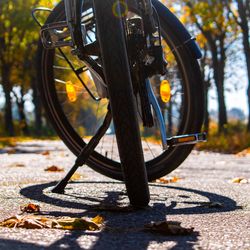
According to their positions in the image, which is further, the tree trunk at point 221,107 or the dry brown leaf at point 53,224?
the tree trunk at point 221,107

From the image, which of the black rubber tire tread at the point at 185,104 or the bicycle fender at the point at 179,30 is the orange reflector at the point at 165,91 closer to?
the black rubber tire tread at the point at 185,104

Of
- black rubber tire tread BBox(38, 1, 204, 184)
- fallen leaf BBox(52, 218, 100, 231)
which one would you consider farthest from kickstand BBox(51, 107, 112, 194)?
fallen leaf BBox(52, 218, 100, 231)

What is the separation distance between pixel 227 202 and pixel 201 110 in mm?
530

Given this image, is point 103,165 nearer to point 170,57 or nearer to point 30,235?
point 170,57

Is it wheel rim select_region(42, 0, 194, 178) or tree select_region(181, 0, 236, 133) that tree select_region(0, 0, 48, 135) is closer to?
tree select_region(181, 0, 236, 133)

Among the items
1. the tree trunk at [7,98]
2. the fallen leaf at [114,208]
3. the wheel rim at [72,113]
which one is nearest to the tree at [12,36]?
the tree trunk at [7,98]

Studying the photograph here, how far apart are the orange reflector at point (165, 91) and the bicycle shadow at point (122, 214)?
1.82 feet

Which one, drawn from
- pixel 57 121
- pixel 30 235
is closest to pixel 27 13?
pixel 57 121

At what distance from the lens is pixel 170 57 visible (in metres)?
3.08

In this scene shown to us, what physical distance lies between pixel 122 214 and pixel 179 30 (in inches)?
44.4

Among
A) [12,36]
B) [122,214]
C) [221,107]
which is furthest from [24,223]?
[12,36]

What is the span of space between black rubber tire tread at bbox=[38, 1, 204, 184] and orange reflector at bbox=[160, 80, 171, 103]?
12 cm

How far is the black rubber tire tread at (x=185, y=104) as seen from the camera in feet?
9.54

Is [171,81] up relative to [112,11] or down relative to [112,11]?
down
